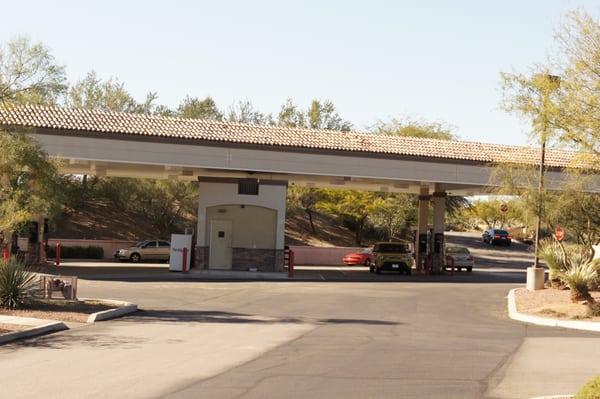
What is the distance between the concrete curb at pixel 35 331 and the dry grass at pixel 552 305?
1287 centimetres

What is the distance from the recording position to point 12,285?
2102 centimetres

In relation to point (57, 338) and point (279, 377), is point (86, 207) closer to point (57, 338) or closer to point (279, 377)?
point (57, 338)

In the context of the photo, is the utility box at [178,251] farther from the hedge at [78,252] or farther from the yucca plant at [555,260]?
the yucca plant at [555,260]

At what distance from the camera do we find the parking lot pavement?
37.6ft

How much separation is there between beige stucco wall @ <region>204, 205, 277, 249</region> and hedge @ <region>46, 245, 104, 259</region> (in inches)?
587

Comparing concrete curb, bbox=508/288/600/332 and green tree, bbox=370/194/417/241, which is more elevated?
green tree, bbox=370/194/417/241

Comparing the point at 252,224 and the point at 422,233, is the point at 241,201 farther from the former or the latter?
the point at 422,233

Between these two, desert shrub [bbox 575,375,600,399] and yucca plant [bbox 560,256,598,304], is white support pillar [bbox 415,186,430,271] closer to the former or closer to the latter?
yucca plant [bbox 560,256,598,304]

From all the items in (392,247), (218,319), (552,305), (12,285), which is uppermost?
(392,247)

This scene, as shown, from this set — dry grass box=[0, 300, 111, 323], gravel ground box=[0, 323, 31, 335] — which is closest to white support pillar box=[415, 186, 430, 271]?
dry grass box=[0, 300, 111, 323]

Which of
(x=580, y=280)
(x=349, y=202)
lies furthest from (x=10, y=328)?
(x=349, y=202)

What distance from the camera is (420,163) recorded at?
40625 mm

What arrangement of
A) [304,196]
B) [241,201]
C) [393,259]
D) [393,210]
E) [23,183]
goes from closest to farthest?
[23,183] → [241,201] → [393,259] → [393,210] → [304,196]

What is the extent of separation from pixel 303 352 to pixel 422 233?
107 feet
